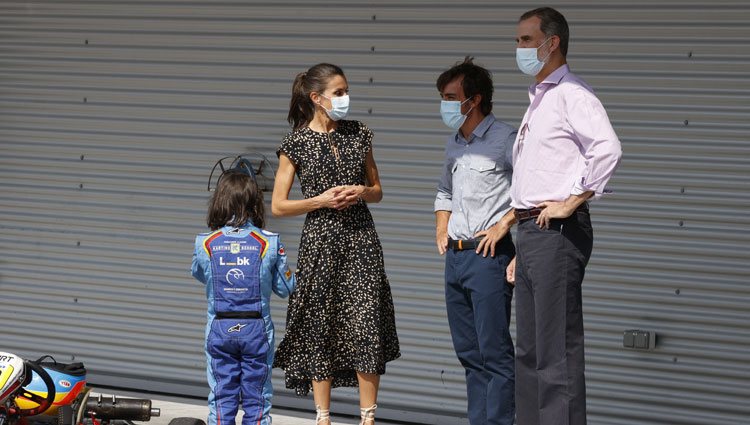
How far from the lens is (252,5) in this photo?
27.8 ft

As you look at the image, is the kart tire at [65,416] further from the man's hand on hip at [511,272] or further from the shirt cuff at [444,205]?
the man's hand on hip at [511,272]

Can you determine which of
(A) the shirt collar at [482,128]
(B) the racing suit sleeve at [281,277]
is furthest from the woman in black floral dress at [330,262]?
(A) the shirt collar at [482,128]

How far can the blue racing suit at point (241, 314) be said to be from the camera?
620 centimetres

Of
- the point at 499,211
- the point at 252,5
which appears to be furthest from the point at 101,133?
the point at 499,211

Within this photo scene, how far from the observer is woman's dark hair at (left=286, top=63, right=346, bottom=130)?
21.2ft

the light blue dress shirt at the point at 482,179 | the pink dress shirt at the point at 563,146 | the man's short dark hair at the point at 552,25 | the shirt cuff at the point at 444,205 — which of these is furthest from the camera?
the shirt cuff at the point at 444,205

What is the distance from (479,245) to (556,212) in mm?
876

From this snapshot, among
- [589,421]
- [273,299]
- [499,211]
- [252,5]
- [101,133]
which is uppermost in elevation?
[252,5]

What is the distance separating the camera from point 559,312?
543 cm

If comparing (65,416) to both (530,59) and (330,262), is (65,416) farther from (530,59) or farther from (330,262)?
(530,59)

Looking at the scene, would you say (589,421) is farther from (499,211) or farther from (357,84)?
(357,84)

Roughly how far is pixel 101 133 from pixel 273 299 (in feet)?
5.80

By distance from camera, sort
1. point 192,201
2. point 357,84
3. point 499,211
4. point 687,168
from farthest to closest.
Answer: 1. point 192,201
2. point 357,84
3. point 687,168
4. point 499,211

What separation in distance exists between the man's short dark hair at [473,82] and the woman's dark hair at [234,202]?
3.67 ft
